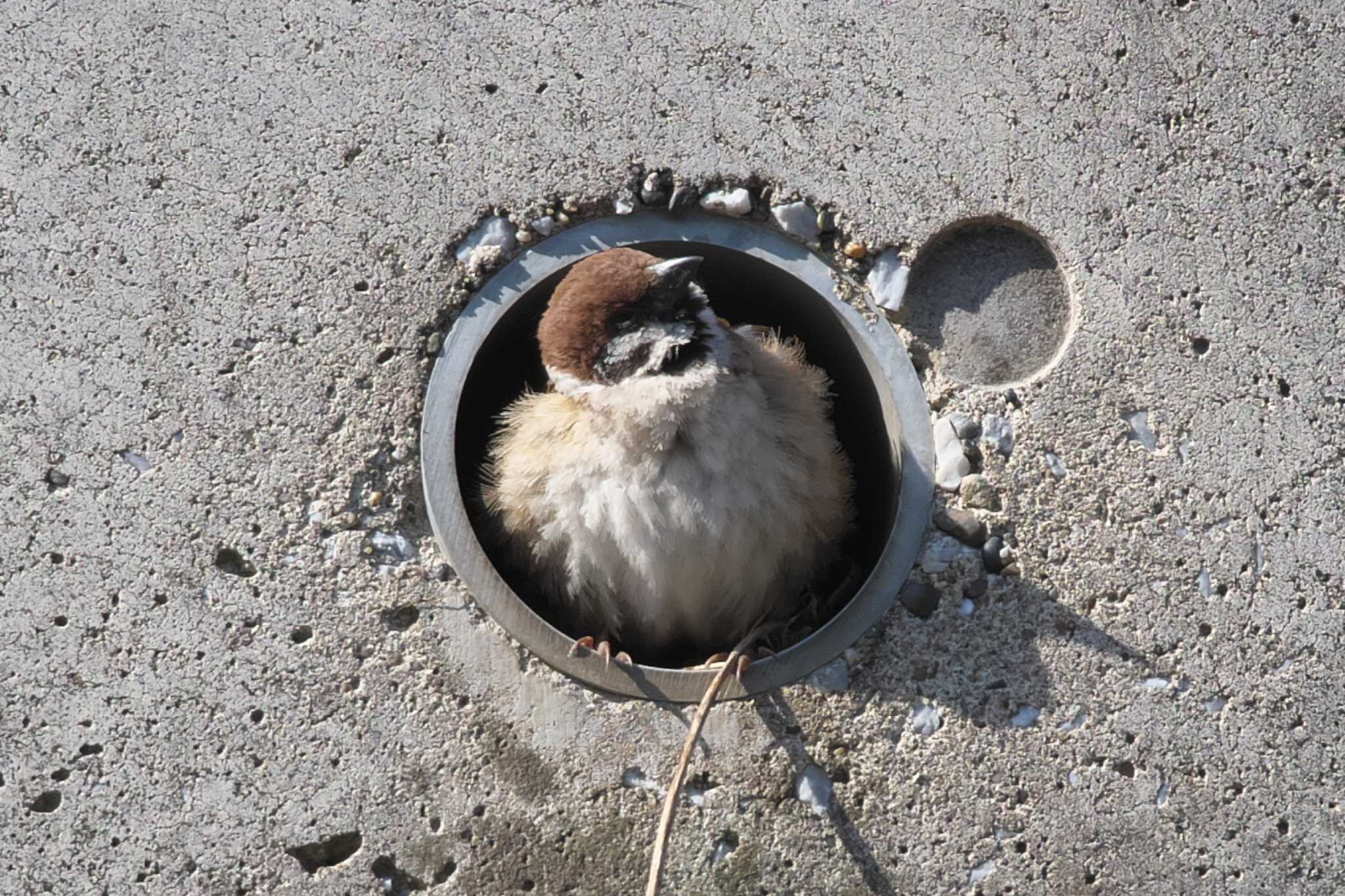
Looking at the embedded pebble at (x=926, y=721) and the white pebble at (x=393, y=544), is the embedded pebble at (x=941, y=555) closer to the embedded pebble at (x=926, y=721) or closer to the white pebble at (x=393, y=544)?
the embedded pebble at (x=926, y=721)

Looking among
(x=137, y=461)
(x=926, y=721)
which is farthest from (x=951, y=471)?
(x=137, y=461)

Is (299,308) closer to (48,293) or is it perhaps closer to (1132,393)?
(48,293)

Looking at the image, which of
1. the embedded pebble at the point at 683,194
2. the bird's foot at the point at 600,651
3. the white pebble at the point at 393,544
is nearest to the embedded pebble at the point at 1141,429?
the embedded pebble at the point at 683,194

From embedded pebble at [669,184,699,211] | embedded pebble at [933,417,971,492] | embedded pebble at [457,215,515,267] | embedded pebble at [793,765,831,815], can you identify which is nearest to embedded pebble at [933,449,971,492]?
embedded pebble at [933,417,971,492]

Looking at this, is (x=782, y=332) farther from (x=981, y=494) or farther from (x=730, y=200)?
(x=981, y=494)

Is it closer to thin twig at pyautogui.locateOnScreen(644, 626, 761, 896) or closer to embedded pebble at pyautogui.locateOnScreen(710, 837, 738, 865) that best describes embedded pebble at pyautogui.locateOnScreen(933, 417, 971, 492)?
thin twig at pyautogui.locateOnScreen(644, 626, 761, 896)
